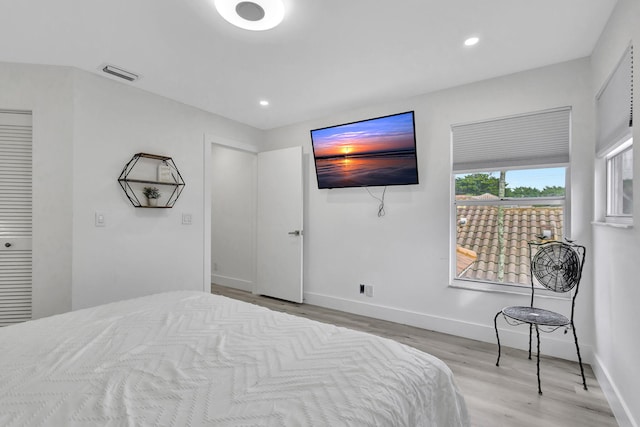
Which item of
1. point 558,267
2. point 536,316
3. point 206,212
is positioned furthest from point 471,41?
point 206,212

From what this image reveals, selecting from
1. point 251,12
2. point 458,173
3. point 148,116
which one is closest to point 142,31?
point 251,12

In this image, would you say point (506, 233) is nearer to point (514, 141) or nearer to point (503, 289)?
point (503, 289)

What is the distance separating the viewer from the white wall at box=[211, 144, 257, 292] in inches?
181

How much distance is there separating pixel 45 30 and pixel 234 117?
1895 millimetres

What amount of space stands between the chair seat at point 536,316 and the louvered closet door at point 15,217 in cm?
379

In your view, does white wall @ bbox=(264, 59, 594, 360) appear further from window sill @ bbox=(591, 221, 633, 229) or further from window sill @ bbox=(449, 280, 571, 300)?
window sill @ bbox=(591, 221, 633, 229)

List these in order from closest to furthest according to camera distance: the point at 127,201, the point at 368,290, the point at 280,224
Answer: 1. the point at 127,201
2. the point at 368,290
3. the point at 280,224

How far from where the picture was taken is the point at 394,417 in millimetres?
909

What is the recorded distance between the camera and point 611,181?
209cm

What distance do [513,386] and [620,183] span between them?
1503mm

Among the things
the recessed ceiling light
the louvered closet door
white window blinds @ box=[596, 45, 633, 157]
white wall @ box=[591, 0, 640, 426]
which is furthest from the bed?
the recessed ceiling light

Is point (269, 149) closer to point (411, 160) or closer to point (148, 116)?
point (148, 116)

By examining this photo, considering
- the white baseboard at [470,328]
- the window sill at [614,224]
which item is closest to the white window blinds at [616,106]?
the window sill at [614,224]

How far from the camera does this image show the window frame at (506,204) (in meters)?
2.46
